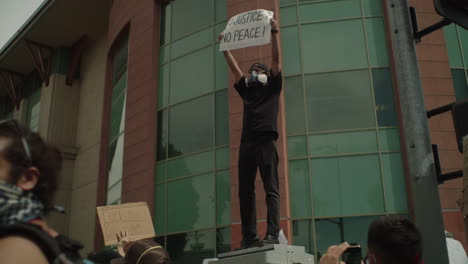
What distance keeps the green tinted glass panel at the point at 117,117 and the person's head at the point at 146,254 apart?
15858mm

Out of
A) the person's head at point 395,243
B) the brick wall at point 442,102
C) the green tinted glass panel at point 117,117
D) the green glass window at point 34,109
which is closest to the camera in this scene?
the person's head at point 395,243

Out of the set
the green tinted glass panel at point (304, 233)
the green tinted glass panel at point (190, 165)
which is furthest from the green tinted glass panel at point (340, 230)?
the green tinted glass panel at point (190, 165)

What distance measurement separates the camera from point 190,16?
52.0 feet

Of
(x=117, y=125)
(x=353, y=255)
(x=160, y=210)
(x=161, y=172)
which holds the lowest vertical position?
(x=353, y=255)

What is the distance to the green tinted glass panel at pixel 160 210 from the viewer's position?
14516mm

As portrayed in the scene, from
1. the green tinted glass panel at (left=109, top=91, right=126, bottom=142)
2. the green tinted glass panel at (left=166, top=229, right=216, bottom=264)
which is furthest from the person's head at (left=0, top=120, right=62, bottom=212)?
the green tinted glass panel at (left=109, top=91, right=126, bottom=142)

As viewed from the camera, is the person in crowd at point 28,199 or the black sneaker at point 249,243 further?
→ the black sneaker at point 249,243

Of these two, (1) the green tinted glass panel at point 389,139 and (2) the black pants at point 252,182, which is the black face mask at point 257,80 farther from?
(1) the green tinted glass panel at point 389,139

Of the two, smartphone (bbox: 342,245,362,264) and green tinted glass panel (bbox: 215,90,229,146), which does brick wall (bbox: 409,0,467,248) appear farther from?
smartphone (bbox: 342,245,362,264)

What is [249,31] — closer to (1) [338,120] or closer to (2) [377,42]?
(1) [338,120]

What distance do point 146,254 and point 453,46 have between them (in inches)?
503

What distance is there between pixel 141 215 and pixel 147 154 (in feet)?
35.1

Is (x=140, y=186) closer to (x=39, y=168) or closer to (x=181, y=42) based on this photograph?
(x=181, y=42)

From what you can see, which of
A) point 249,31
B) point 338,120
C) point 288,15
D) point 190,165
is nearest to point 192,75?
point 190,165
